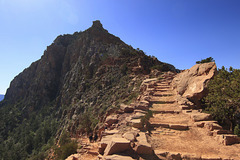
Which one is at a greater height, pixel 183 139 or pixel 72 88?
pixel 72 88

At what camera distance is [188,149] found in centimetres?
474

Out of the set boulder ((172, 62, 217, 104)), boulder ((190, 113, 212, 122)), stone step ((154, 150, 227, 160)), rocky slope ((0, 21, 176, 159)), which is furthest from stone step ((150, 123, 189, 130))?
rocky slope ((0, 21, 176, 159))

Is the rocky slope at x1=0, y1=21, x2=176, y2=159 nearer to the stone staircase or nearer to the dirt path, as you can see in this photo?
the dirt path

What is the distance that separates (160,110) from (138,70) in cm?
1633

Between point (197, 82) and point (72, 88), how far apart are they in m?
34.3

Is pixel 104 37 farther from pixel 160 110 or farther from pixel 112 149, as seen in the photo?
pixel 112 149

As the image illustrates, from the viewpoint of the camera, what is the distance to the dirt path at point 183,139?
4.47m

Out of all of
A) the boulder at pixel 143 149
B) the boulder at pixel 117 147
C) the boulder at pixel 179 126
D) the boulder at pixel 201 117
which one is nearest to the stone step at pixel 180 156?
the boulder at pixel 143 149

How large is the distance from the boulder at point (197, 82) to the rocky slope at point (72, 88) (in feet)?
17.4

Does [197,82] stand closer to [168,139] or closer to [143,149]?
[168,139]

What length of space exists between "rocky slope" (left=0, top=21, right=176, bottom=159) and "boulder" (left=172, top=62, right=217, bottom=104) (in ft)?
17.4

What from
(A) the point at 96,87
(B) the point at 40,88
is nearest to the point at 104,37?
(A) the point at 96,87

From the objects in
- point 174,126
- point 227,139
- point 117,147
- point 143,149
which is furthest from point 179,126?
point 117,147

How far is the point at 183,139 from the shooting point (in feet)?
18.0
